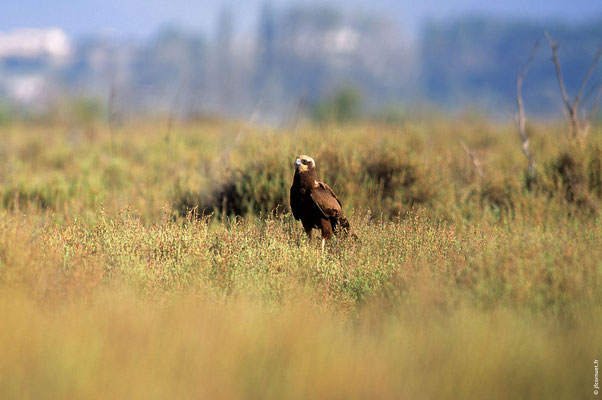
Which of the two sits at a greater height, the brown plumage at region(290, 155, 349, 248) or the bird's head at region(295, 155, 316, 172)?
the bird's head at region(295, 155, 316, 172)

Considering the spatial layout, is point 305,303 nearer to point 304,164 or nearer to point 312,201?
point 312,201

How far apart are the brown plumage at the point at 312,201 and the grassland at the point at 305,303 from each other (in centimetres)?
22

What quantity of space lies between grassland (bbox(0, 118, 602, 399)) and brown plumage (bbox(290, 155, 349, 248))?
0.22 m

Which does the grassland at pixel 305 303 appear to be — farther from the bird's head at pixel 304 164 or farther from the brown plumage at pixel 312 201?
the bird's head at pixel 304 164

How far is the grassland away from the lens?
2482 mm

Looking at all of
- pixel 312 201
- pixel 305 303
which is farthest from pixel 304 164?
pixel 305 303

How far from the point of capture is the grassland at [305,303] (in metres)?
2.48

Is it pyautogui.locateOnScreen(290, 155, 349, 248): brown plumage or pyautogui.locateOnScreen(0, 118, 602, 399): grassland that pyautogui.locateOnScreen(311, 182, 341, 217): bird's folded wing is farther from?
pyautogui.locateOnScreen(0, 118, 602, 399): grassland

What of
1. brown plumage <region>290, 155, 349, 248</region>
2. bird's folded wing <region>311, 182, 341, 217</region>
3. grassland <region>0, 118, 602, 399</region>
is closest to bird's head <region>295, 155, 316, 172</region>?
brown plumage <region>290, 155, 349, 248</region>

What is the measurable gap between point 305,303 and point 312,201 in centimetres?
190

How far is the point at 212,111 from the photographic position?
94.5ft

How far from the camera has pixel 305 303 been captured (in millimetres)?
3469

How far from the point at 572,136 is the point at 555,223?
2.85 m

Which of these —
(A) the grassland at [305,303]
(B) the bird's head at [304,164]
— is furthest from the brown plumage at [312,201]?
(A) the grassland at [305,303]
